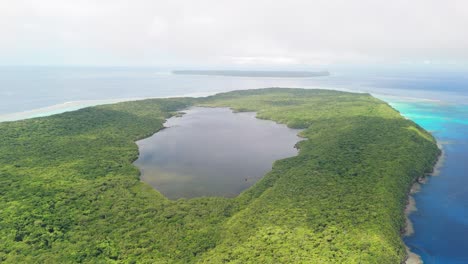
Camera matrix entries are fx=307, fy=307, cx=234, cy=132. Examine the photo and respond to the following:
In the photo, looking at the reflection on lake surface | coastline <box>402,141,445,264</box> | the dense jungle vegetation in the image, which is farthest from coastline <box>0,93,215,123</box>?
coastline <box>402,141,445,264</box>

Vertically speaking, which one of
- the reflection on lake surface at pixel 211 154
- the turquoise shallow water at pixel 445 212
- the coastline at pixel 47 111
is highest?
the coastline at pixel 47 111

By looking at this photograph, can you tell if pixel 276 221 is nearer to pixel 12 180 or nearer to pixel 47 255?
pixel 47 255

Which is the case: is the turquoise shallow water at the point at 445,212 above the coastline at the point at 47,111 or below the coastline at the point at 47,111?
below

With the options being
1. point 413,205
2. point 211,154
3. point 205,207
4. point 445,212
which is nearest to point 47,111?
point 211,154

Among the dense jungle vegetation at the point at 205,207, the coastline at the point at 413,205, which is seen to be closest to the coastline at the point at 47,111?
the dense jungle vegetation at the point at 205,207

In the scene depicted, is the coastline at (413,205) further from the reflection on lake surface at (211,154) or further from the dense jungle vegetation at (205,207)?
the reflection on lake surface at (211,154)

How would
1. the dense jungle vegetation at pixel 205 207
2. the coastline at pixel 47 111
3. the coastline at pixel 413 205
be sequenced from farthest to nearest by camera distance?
the coastline at pixel 47 111, the coastline at pixel 413 205, the dense jungle vegetation at pixel 205 207
